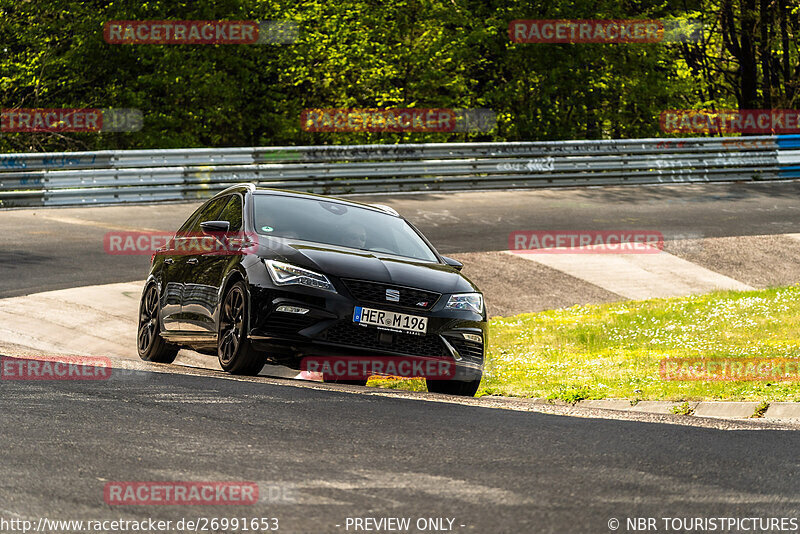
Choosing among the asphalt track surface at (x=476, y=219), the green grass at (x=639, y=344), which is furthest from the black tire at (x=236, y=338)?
the asphalt track surface at (x=476, y=219)

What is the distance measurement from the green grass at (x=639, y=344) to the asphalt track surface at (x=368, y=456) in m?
1.32

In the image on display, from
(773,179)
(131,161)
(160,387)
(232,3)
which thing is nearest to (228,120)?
(232,3)

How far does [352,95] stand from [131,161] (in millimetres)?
9241

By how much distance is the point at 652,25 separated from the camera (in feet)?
104

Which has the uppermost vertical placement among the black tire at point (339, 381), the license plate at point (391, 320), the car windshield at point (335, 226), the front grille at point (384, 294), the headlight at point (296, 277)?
the car windshield at point (335, 226)

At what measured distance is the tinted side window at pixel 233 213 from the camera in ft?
32.7

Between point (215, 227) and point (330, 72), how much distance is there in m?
21.8

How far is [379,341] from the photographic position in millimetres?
8766

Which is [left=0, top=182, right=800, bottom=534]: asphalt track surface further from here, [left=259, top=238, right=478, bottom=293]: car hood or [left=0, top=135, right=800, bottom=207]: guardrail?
[left=0, top=135, right=800, bottom=207]: guardrail

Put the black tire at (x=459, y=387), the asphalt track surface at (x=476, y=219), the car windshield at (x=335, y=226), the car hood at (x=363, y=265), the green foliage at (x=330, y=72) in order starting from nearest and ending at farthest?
the car hood at (x=363, y=265), the black tire at (x=459, y=387), the car windshield at (x=335, y=226), the asphalt track surface at (x=476, y=219), the green foliage at (x=330, y=72)

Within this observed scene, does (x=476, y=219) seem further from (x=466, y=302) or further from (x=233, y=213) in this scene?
(x=466, y=302)

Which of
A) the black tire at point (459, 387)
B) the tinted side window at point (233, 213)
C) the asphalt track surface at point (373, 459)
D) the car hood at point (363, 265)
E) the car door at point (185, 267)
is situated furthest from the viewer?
the car door at point (185, 267)

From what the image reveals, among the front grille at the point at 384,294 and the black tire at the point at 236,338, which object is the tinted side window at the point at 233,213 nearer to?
the black tire at the point at 236,338

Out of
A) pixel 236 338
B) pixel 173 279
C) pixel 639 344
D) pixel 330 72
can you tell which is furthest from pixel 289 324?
pixel 330 72
